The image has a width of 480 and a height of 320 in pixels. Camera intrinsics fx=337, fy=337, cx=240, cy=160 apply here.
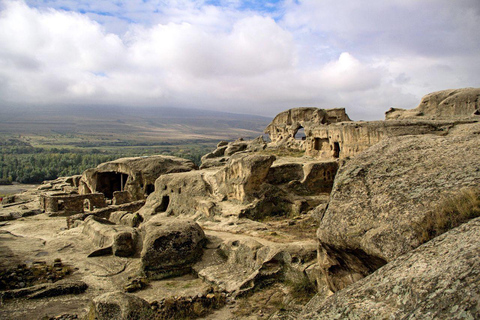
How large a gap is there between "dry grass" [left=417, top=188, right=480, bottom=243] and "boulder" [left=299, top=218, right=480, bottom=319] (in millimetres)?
303

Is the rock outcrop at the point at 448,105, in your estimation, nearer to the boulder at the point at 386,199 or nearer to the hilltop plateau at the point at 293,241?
the hilltop plateau at the point at 293,241

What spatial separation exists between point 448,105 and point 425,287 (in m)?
19.8

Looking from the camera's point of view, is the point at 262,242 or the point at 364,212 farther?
the point at 262,242

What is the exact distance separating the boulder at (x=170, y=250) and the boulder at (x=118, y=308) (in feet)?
10.4

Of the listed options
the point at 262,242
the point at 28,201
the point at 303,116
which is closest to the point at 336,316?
the point at 262,242

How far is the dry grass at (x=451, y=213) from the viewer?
445 cm

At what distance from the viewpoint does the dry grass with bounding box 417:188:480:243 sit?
4.45 m

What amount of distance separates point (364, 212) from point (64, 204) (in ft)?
78.6

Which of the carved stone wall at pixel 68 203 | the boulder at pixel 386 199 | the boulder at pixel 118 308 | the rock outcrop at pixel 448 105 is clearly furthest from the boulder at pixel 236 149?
the boulder at pixel 386 199

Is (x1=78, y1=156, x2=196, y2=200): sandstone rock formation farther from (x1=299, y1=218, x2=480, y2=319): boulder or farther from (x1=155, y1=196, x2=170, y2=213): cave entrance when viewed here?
(x1=299, y1=218, x2=480, y2=319): boulder

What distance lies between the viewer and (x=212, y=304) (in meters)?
8.82

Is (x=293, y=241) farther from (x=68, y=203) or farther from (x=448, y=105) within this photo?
(x=68, y=203)

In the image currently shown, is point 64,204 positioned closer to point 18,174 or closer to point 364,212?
point 364,212

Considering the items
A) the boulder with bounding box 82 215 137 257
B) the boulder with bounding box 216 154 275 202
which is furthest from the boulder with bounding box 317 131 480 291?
the boulder with bounding box 216 154 275 202
